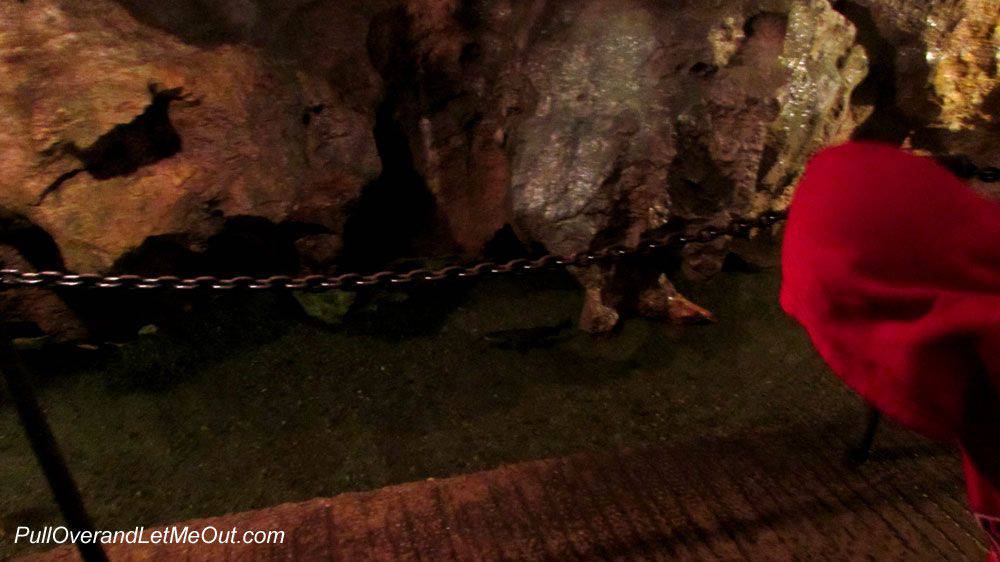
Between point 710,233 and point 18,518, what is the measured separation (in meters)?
3.14

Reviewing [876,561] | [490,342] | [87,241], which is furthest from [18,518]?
[876,561]

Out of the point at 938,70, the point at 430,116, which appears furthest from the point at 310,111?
the point at 938,70

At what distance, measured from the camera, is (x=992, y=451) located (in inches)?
43.2

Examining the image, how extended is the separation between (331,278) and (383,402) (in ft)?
5.56

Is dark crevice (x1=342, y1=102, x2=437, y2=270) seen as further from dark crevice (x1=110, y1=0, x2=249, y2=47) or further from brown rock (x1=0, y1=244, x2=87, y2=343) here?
brown rock (x1=0, y1=244, x2=87, y2=343)

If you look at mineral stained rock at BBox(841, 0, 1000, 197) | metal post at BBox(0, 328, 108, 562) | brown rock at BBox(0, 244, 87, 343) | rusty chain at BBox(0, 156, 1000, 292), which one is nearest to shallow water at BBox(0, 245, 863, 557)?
brown rock at BBox(0, 244, 87, 343)

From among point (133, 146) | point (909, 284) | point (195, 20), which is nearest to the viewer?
point (909, 284)

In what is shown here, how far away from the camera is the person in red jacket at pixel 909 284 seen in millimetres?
982

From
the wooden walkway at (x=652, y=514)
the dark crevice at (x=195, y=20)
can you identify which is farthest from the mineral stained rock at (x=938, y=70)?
the dark crevice at (x=195, y=20)

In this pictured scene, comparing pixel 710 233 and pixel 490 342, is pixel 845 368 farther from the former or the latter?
pixel 490 342

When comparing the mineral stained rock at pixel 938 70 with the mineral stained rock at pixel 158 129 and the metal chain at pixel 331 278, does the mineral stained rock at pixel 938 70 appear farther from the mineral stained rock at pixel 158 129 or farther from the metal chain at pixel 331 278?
the mineral stained rock at pixel 158 129

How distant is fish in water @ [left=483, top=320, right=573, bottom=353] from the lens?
3764mm

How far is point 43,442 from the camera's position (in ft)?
5.03

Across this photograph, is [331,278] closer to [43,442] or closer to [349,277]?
[349,277]
